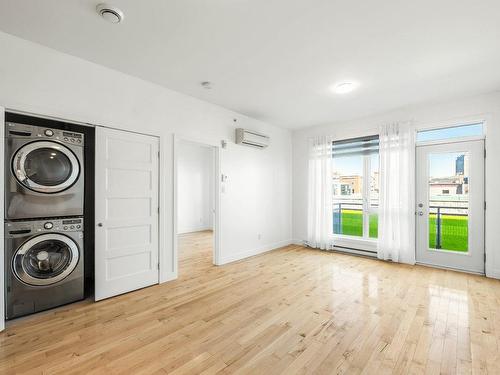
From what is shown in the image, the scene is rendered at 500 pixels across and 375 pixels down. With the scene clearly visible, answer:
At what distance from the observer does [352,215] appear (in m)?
5.29

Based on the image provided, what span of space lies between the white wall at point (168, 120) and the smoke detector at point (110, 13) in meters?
0.96

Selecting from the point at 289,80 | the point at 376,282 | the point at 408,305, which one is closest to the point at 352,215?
the point at 376,282

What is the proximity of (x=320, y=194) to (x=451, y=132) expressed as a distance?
2465 mm

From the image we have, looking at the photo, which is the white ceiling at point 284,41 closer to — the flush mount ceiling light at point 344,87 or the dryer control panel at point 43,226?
the flush mount ceiling light at point 344,87

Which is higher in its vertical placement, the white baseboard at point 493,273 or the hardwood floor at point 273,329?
the white baseboard at point 493,273

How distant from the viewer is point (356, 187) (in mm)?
5191

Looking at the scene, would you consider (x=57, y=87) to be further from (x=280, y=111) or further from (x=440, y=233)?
(x=440, y=233)

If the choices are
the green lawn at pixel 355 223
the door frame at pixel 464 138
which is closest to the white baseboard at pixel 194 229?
the green lawn at pixel 355 223

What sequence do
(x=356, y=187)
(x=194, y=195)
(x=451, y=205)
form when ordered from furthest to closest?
(x=194, y=195)
(x=356, y=187)
(x=451, y=205)

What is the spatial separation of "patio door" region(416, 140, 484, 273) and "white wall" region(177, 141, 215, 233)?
17.7ft

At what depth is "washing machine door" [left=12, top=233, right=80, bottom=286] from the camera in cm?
249

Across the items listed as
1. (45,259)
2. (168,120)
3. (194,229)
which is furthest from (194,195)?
(45,259)

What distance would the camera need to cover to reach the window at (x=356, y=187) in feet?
16.3

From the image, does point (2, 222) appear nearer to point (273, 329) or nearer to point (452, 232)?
point (273, 329)
